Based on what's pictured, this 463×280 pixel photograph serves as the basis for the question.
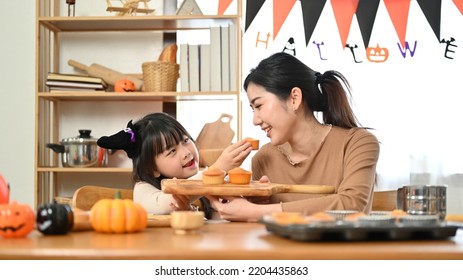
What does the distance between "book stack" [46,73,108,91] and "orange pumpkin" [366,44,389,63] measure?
65.7 inches

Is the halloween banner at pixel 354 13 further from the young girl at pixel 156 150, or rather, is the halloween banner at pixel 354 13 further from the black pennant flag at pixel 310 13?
the young girl at pixel 156 150

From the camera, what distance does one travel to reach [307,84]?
2400mm

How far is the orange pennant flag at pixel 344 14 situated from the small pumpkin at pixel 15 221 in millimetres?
3193

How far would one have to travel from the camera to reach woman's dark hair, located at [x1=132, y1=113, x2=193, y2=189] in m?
2.40

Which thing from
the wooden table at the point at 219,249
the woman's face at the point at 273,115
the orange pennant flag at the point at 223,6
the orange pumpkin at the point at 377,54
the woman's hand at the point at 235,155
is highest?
the orange pennant flag at the point at 223,6

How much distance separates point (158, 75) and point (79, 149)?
636 millimetres

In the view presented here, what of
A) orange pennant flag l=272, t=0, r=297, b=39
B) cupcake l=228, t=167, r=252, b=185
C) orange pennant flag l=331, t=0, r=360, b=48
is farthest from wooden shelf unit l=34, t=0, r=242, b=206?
cupcake l=228, t=167, r=252, b=185

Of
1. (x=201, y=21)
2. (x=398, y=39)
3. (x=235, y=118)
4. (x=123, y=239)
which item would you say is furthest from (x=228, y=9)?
(x=123, y=239)

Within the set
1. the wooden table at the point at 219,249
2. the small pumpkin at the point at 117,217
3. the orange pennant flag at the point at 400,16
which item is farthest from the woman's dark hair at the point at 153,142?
the orange pennant flag at the point at 400,16

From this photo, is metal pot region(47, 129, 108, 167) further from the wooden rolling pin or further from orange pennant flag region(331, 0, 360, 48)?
orange pennant flag region(331, 0, 360, 48)

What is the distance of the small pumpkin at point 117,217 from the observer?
53.8 inches

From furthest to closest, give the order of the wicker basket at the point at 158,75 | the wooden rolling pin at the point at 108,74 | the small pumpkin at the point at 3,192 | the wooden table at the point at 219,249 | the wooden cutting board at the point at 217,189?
the wooden rolling pin at the point at 108,74 → the wicker basket at the point at 158,75 → the wooden cutting board at the point at 217,189 → the small pumpkin at the point at 3,192 → the wooden table at the point at 219,249

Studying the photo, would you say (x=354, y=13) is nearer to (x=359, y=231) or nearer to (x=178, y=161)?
(x=178, y=161)

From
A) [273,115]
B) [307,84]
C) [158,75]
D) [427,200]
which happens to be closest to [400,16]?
[158,75]
